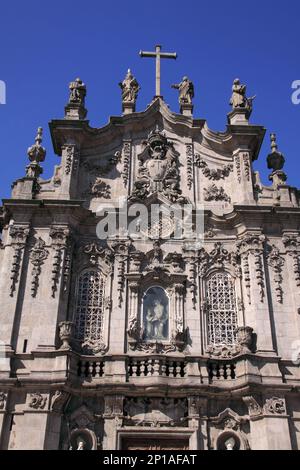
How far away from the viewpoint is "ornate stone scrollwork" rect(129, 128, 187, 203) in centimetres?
2038

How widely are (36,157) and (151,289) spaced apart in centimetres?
670

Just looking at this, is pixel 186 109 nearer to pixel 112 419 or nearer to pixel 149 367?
pixel 149 367

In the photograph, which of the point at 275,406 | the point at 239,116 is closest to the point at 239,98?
the point at 239,116

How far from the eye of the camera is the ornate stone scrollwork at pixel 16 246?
59.6 feet

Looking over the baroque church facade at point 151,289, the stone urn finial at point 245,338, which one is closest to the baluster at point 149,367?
the baroque church facade at point 151,289

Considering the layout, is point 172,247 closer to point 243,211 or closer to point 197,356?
point 243,211

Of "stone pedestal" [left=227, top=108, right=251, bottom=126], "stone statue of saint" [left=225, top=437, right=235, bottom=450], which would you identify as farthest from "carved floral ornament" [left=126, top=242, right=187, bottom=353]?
"stone pedestal" [left=227, top=108, right=251, bottom=126]

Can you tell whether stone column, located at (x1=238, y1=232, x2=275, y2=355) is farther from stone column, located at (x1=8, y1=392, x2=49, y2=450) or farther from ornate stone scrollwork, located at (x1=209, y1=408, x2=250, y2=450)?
stone column, located at (x1=8, y1=392, x2=49, y2=450)

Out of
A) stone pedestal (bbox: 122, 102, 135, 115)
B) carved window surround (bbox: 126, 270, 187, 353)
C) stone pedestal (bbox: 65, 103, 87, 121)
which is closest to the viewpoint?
carved window surround (bbox: 126, 270, 187, 353)

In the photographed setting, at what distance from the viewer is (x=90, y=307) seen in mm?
18391

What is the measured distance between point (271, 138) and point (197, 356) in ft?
31.0

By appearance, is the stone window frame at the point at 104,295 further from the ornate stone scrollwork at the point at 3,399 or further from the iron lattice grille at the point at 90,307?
the ornate stone scrollwork at the point at 3,399

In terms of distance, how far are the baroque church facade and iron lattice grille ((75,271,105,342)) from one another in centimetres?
4
